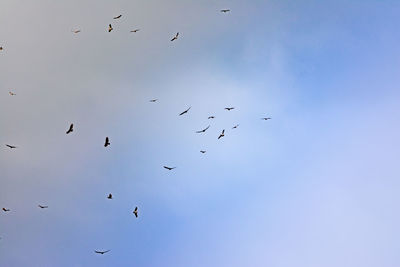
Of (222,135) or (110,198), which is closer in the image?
(110,198)

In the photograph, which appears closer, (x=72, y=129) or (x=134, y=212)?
(x=72, y=129)

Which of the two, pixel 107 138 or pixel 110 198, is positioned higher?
pixel 107 138

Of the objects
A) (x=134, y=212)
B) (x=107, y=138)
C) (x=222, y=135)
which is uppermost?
(x=107, y=138)

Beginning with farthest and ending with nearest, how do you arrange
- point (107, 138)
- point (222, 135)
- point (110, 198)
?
point (222, 135), point (110, 198), point (107, 138)

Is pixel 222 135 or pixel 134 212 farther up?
pixel 222 135

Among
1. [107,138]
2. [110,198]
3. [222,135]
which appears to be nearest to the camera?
[107,138]

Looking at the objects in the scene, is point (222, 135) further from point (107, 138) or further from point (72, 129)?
point (72, 129)

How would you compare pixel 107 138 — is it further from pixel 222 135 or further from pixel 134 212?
pixel 222 135

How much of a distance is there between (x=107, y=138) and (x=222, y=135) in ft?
68.6

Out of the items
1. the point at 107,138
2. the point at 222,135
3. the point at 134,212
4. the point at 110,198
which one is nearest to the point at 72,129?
the point at 107,138

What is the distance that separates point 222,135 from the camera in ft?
220

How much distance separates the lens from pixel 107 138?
55.4 meters

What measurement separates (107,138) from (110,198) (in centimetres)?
1080

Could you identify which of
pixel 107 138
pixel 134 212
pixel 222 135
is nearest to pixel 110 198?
pixel 134 212
